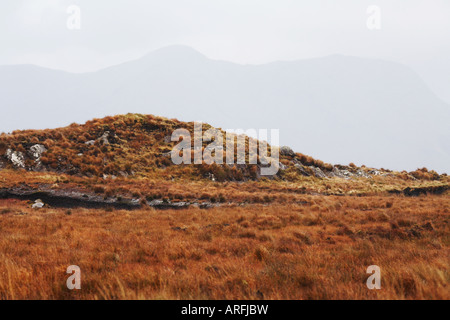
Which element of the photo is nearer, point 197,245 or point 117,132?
point 197,245

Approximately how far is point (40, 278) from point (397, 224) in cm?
1155

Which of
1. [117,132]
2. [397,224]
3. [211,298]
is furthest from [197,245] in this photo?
[117,132]

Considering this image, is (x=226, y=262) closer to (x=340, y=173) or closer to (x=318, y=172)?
(x=318, y=172)

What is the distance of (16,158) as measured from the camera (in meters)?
27.7

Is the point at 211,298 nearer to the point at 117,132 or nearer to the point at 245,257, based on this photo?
the point at 245,257

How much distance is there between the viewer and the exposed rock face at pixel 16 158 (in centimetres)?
2726

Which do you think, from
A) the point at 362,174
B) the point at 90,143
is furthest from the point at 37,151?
the point at 362,174

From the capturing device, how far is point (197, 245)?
7.51m
